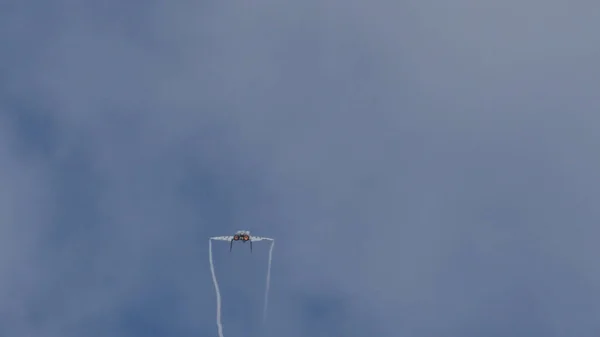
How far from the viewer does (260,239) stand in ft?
542

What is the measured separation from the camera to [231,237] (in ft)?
544

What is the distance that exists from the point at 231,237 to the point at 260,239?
354 inches
